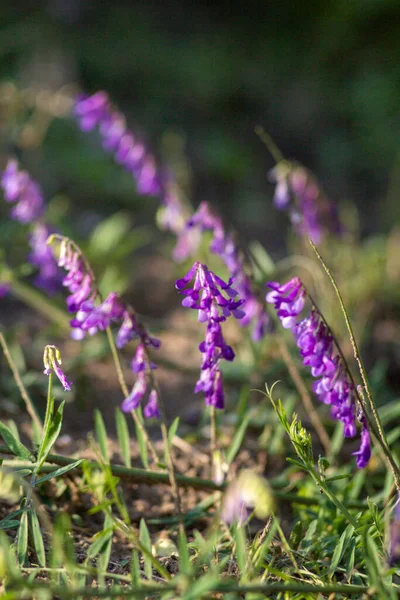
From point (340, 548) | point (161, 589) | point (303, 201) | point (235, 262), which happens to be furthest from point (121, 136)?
point (161, 589)

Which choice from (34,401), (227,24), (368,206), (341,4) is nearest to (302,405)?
(34,401)

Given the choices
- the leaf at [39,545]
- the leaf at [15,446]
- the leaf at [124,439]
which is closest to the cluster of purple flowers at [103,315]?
the leaf at [124,439]

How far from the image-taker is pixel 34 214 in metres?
3.13

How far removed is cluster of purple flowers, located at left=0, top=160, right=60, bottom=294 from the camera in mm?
3094

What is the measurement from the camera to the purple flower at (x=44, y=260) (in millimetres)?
3080

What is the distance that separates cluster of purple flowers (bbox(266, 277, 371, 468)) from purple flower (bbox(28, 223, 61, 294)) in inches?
58.1

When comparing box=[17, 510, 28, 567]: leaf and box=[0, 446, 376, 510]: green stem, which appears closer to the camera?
box=[17, 510, 28, 567]: leaf

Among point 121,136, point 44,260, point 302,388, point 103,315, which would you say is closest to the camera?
point 103,315

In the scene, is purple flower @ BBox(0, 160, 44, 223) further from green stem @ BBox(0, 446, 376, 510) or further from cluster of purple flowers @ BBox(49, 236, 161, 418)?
green stem @ BBox(0, 446, 376, 510)

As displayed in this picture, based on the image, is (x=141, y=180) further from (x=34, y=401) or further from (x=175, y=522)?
(x=175, y=522)

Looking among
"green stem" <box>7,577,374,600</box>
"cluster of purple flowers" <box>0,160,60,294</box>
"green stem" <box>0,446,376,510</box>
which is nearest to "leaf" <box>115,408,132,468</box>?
"green stem" <box>0,446,376,510</box>

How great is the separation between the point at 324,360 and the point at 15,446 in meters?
0.89

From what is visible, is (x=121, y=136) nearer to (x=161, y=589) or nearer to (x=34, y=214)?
(x=34, y=214)

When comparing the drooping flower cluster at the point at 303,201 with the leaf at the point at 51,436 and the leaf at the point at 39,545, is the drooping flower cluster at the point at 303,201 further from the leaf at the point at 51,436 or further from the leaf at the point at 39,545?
the leaf at the point at 39,545
